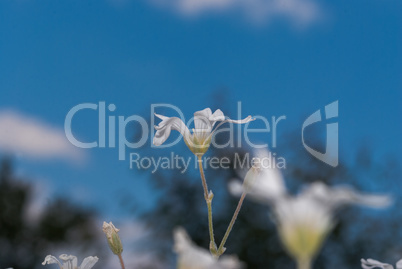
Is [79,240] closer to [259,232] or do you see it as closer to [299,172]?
[259,232]

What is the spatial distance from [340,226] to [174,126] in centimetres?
476

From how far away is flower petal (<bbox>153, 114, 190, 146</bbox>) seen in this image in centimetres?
104

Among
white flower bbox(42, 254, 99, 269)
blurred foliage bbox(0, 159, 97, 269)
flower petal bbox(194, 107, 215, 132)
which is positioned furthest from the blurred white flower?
blurred foliage bbox(0, 159, 97, 269)

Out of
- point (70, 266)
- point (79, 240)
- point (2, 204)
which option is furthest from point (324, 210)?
point (2, 204)

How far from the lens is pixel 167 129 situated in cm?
104

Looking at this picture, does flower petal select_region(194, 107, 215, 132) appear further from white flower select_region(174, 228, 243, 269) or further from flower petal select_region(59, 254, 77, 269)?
white flower select_region(174, 228, 243, 269)

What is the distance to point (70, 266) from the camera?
35.0 inches

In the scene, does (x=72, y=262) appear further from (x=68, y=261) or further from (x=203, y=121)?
(x=203, y=121)

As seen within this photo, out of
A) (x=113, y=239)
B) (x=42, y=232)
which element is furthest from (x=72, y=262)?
(x=42, y=232)

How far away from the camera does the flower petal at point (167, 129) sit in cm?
104

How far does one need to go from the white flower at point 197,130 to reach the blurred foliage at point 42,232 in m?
6.23

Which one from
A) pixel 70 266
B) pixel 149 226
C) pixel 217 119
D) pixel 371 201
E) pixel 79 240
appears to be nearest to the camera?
pixel 371 201

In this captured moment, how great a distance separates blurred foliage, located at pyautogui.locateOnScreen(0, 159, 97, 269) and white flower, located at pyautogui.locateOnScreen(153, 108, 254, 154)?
6.23m

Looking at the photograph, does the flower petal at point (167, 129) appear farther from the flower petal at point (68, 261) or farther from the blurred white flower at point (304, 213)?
the blurred white flower at point (304, 213)
